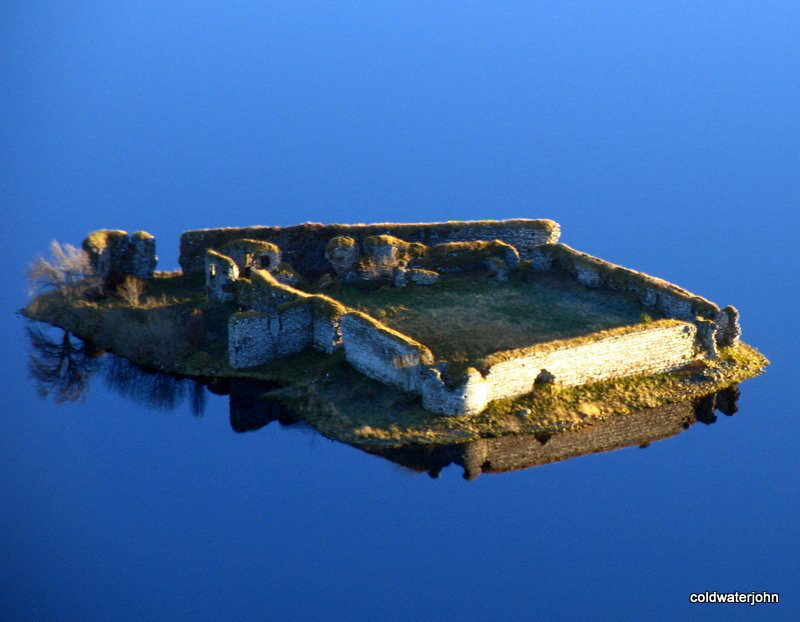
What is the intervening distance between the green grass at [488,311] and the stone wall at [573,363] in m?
1.10

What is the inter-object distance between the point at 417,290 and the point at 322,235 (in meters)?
2.82

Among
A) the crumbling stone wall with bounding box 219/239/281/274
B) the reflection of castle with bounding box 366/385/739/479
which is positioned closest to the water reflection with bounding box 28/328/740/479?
the reflection of castle with bounding box 366/385/739/479

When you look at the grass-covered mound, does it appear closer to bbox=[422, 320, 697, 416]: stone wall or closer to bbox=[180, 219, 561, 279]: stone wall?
bbox=[422, 320, 697, 416]: stone wall

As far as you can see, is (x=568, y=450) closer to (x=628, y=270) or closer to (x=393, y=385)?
(x=393, y=385)

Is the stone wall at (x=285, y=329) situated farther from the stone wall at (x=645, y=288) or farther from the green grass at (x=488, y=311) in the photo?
the stone wall at (x=645, y=288)

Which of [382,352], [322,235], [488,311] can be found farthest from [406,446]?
[322,235]

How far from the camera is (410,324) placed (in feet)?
123

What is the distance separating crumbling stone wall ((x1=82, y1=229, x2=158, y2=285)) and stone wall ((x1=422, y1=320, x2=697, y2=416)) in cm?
924

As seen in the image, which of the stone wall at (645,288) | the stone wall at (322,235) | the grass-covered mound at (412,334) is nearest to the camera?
the grass-covered mound at (412,334)

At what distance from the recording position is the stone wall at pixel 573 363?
33875mm

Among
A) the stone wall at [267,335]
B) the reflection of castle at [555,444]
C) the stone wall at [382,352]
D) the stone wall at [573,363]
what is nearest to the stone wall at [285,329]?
the stone wall at [267,335]

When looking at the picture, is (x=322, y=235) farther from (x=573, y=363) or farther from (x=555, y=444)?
(x=555, y=444)

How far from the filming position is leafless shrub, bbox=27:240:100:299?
129 ft

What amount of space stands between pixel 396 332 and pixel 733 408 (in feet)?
22.7
